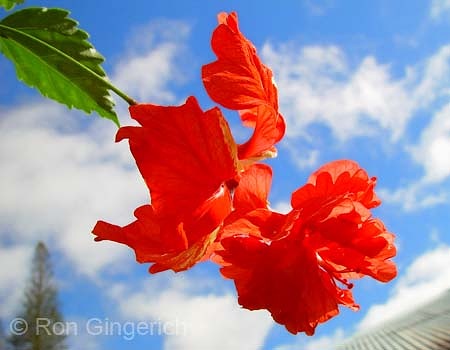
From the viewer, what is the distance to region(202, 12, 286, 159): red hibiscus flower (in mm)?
427

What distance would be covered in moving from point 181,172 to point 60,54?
0.96ft

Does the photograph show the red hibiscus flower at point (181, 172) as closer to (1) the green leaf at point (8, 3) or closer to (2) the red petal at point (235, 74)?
(2) the red petal at point (235, 74)

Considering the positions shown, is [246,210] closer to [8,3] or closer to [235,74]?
[235,74]

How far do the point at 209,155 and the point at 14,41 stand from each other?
352mm

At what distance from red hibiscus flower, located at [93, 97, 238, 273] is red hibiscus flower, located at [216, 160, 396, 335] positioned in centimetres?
4

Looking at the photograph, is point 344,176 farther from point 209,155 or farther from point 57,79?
point 57,79

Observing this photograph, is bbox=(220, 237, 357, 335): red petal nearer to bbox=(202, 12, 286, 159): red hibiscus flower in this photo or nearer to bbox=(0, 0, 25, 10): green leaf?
bbox=(202, 12, 286, 159): red hibiscus flower

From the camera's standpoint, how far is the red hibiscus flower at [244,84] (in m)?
0.43

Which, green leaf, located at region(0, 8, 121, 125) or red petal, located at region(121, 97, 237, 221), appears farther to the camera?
green leaf, located at region(0, 8, 121, 125)

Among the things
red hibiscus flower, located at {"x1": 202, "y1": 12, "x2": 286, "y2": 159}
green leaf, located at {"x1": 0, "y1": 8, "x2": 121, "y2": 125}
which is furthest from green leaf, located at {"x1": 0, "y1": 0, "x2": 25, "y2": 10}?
red hibiscus flower, located at {"x1": 202, "y1": 12, "x2": 286, "y2": 159}

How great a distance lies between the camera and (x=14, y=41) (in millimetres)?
625

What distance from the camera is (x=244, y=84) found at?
1.43 ft

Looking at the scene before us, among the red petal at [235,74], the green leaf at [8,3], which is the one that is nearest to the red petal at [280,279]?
the red petal at [235,74]

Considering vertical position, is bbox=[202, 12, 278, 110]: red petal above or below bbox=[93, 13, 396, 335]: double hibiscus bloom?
above
